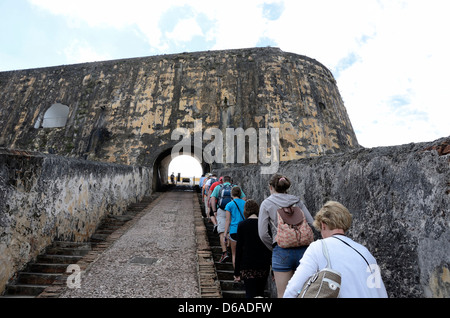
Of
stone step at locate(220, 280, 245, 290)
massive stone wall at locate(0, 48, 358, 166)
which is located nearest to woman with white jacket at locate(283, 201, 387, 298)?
stone step at locate(220, 280, 245, 290)

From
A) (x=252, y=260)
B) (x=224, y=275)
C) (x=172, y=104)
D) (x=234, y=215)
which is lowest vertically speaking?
(x=224, y=275)

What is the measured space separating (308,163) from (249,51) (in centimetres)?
1699

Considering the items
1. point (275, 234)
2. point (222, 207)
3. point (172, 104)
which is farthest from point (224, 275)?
point (172, 104)

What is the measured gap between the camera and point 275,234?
2.62 meters

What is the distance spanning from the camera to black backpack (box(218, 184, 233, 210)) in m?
4.80

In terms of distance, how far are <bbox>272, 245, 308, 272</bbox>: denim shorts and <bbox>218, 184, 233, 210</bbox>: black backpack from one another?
2.36m

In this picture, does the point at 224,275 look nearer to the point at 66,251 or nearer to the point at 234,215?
the point at 234,215

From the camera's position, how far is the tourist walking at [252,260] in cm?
294

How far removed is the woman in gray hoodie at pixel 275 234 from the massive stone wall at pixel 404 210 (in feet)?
1.43

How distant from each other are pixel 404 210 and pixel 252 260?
1623 millimetres

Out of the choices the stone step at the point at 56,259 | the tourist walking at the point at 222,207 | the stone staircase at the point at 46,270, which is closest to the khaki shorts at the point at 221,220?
the tourist walking at the point at 222,207

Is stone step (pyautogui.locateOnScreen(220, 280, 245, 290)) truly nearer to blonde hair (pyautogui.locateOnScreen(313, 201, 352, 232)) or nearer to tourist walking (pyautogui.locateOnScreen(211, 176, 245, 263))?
tourist walking (pyautogui.locateOnScreen(211, 176, 245, 263))

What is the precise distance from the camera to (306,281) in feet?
4.91
